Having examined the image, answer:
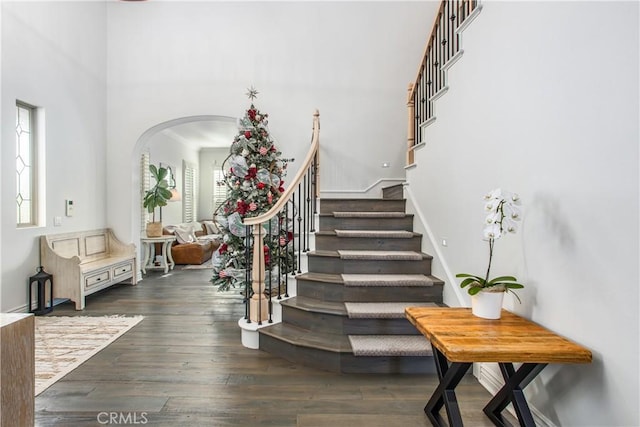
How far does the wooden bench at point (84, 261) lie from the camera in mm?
3814

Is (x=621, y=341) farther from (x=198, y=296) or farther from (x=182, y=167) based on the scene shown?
(x=182, y=167)

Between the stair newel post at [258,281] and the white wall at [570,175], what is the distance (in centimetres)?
168

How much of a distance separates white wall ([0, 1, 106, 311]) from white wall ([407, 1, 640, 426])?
14.9ft

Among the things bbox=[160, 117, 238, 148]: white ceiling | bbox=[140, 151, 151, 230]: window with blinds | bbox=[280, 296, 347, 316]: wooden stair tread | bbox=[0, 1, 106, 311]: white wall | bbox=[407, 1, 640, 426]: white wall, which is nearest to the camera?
bbox=[407, 1, 640, 426]: white wall

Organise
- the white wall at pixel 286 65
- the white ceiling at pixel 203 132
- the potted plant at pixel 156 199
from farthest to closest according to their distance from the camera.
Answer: the white ceiling at pixel 203 132, the potted plant at pixel 156 199, the white wall at pixel 286 65

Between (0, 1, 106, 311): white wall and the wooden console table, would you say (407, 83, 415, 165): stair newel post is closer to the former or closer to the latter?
the wooden console table

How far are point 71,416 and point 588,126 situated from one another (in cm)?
309

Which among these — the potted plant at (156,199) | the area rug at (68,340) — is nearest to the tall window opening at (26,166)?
the area rug at (68,340)

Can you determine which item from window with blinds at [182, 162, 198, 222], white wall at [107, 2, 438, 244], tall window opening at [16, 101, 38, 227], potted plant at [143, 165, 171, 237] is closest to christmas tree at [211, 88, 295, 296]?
white wall at [107, 2, 438, 244]

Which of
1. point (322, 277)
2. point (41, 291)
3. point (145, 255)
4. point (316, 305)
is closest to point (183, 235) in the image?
point (145, 255)

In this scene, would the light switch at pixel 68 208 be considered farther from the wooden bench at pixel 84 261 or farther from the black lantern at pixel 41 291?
the black lantern at pixel 41 291

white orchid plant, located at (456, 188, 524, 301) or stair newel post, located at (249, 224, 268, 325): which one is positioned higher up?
white orchid plant, located at (456, 188, 524, 301)

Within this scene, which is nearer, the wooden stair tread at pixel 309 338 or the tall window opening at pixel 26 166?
the wooden stair tread at pixel 309 338

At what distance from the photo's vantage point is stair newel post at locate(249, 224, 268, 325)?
283cm
